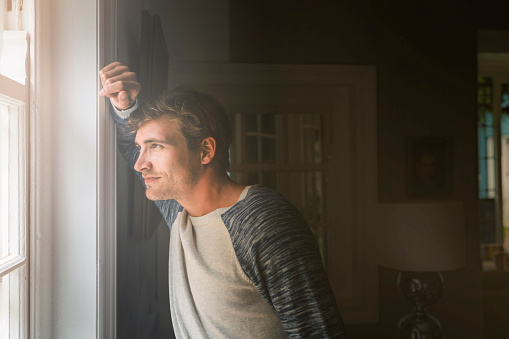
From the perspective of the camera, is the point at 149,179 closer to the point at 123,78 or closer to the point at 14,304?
the point at 123,78

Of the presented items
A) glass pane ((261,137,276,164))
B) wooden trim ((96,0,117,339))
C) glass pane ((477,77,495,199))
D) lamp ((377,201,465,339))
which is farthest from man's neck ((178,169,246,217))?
glass pane ((477,77,495,199))

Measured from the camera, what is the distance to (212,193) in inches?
46.6

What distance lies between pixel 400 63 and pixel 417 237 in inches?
23.0

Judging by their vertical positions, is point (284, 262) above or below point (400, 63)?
below

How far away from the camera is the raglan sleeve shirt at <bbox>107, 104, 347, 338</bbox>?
1.12 meters

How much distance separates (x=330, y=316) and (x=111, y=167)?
→ 851 millimetres

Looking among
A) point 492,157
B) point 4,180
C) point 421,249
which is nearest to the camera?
point 4,180

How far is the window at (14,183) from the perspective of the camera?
1.10 meters

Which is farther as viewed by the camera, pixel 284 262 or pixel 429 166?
pixel 429 166

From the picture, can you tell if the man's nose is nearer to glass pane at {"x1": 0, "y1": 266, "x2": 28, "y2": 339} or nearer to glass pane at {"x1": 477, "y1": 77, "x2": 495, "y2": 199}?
glass pane at {"x1": 0, "y1": 266, "x2": 28, "y2": 339}

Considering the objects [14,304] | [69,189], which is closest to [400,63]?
[69,189]

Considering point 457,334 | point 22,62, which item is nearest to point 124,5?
→ point 22,62

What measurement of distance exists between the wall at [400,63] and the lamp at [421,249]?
0.12ft

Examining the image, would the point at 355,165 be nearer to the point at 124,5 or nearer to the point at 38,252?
the point at 124,5
